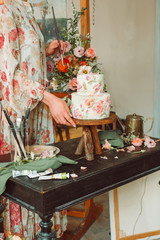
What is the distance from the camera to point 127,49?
4.79 meters

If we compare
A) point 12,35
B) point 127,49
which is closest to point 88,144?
point 12,35

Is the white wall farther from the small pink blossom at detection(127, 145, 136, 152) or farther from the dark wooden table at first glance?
the dark wooden table

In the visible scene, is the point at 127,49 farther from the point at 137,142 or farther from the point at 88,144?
the point at 88,144

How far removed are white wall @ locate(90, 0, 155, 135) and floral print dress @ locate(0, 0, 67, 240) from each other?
9.59ft

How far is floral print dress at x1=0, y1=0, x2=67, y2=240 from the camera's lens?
1.68m

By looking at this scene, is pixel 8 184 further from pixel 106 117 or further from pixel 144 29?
pixel 144 29

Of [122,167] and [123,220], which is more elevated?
[122,167]

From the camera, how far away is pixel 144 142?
6.38 feet

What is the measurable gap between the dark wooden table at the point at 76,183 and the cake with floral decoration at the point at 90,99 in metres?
0.25

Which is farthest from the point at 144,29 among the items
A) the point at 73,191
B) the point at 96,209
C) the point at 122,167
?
the point at 73,191

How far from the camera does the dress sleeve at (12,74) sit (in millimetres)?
1667

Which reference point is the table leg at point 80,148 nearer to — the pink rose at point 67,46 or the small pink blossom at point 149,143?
the small pink blossom at point 149,143

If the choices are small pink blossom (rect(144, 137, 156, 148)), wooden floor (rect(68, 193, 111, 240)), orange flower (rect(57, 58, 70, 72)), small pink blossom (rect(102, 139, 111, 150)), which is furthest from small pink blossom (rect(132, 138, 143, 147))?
wooden floor (rect(68, 193, 111, 240))

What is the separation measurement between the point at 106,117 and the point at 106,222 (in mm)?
1542
